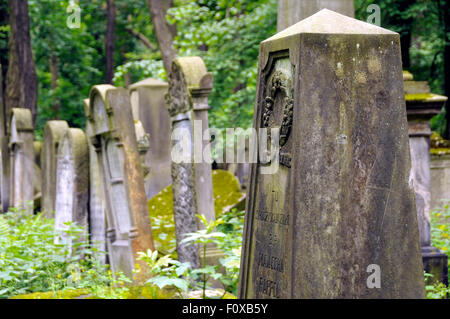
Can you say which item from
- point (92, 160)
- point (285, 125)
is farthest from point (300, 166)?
point (92, 160)

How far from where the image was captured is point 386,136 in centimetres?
383

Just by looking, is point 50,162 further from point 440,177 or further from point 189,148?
point 440,177

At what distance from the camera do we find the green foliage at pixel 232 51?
600 inches

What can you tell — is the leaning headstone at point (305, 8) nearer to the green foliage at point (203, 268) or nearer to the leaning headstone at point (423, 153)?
the leaning headstone at point (423, 153)

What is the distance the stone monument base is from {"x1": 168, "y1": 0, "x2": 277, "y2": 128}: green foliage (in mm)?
8007

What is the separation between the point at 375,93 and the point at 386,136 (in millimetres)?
241

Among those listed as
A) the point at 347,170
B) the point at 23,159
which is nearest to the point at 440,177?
the point at 347,170

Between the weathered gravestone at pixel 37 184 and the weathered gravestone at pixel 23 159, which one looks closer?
the weathered gravestone at pixel 23 159

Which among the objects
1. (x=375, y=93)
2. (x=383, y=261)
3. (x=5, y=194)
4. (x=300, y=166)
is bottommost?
(x=5, y=194)

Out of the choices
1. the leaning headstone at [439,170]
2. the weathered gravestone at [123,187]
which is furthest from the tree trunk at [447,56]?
the weathered gravestone at [123,187]

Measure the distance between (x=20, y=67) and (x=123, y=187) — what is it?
1011 cm

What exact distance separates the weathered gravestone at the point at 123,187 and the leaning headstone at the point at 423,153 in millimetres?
3135

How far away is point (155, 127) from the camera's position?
45.8ft
